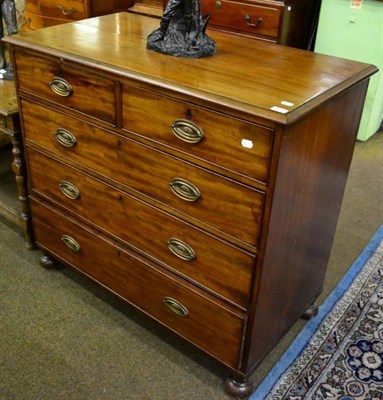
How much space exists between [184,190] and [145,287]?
425mm

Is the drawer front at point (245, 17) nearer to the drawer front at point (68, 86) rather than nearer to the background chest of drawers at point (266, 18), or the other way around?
the background chest of drawers at point (266, 18)

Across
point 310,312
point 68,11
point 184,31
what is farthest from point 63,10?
point 310,312

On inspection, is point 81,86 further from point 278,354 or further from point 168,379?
point 278,354

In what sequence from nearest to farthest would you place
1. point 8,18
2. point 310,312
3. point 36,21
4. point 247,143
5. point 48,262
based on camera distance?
point 247,143, point 310,312, point 48,262, point 8,18, point 36,21

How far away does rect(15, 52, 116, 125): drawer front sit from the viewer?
142 cm

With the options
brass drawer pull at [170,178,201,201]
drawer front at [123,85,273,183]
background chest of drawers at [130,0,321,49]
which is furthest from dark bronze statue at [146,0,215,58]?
background chest of drawers at [130,0,321,49]

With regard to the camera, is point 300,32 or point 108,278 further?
point 300,32

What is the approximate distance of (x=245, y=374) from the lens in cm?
146

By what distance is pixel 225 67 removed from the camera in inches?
54.1

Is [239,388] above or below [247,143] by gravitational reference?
below

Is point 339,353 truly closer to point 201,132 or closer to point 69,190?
point 201,132

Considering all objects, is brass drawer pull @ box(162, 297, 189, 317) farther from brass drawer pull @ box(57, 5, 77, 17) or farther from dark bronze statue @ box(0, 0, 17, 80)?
brass drawer pull @ box(57, 5, 77, 17)

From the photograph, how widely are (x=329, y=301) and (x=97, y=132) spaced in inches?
41.2

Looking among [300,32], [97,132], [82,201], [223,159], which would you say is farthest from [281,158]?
[300,32]
